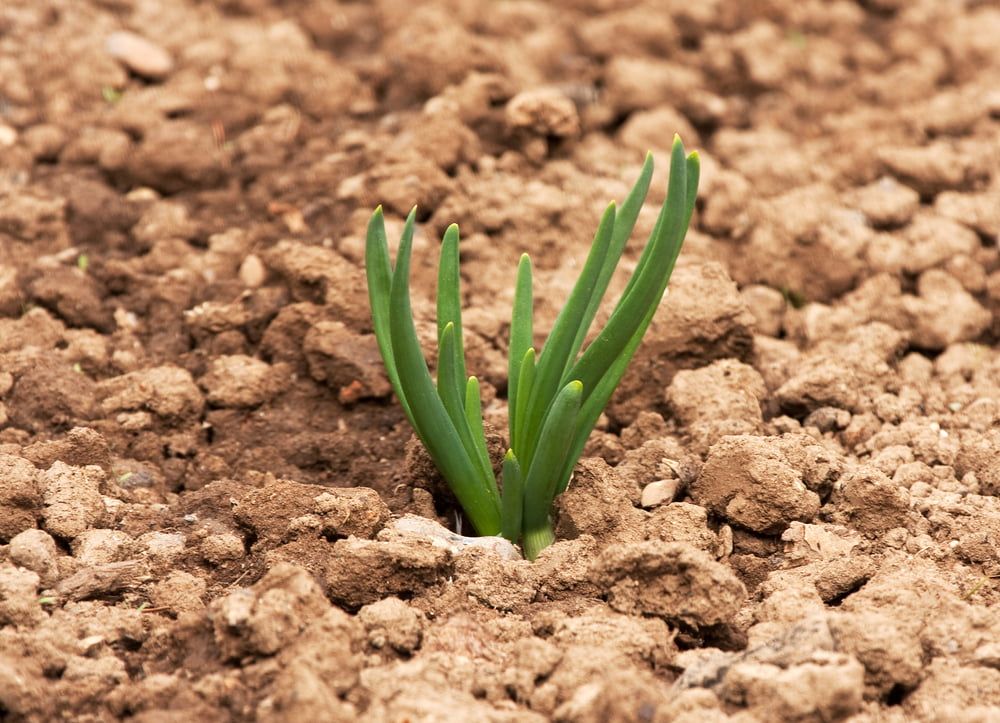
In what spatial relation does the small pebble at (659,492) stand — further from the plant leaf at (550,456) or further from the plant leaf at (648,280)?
the plant leaf at (648,280)

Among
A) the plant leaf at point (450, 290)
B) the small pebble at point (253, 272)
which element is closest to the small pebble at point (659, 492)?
the plant leaf at point (450, 290)

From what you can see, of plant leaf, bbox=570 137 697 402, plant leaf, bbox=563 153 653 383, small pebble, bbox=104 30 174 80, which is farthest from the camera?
small pebble, bbox=104 30 174 80

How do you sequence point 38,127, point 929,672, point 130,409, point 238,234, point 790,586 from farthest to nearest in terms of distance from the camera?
point 38,127
point 238,234
point 130,409
point 790,586
point 929,672

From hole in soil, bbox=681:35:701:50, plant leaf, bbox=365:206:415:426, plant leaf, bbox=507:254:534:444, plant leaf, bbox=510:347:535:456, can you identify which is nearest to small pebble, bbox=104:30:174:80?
hole in soil, bbox=681:35:701:50

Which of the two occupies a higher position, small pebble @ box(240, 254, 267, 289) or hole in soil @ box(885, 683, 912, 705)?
small pebble @ box(240, 254, 267, 289)

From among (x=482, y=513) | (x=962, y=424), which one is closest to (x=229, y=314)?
(x=482, y=513)

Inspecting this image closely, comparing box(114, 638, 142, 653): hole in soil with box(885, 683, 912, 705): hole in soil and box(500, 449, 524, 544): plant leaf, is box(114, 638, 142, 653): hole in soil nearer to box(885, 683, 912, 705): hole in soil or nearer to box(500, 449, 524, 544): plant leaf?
box(500, 449, 524, 544): plant leaf

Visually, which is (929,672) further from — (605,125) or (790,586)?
(605,125)
